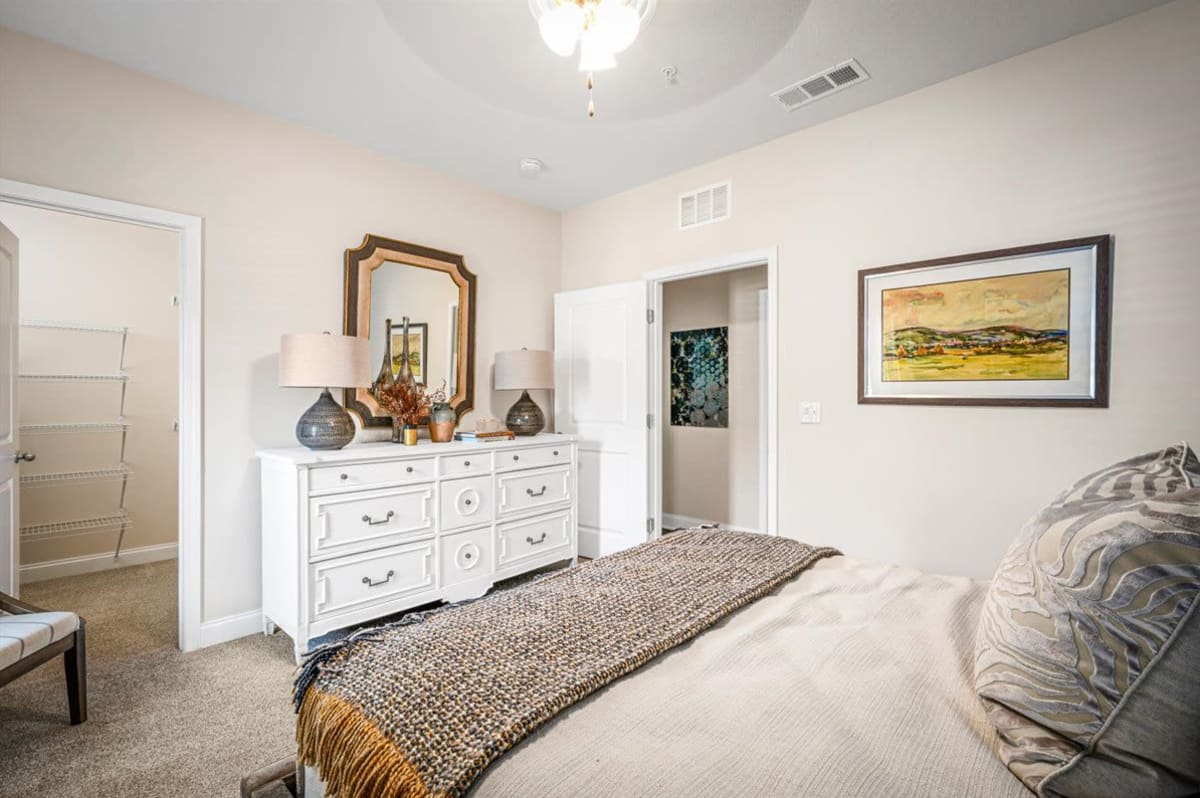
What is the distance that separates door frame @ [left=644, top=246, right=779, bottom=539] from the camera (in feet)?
10.4

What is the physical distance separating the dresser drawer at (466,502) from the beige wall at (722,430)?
1.95 m

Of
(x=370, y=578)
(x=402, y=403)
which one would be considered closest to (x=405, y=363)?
(x=402, y=403)

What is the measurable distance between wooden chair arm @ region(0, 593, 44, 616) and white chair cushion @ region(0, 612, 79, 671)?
0.20 ft

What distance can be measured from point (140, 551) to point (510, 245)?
352 centimetres

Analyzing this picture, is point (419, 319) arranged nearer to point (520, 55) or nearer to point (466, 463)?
point (466, 463)

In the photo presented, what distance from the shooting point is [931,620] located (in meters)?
1.32

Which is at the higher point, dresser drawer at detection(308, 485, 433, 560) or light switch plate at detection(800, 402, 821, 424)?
light switch plate at detection(800, 402, 821, 424)

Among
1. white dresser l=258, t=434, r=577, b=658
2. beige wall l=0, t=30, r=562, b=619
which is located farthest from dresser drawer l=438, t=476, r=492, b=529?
beige wall l=0, t=30, r=562, b=619

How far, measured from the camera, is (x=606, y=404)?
391cm

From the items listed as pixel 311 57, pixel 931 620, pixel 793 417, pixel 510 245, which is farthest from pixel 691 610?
pixel 510 245

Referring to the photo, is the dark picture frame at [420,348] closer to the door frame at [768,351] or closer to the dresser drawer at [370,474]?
the dresser drawer at [370,474]

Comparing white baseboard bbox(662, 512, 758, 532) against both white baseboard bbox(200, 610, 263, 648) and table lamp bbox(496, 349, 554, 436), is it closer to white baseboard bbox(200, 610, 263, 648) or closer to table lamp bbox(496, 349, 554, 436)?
table lamp bbox(496, 349, 554, 436)

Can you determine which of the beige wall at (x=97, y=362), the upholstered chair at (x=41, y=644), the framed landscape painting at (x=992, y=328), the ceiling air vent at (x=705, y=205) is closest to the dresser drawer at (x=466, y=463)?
the upholstered chair at (x=41, y=644)

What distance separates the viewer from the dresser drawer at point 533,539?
3.27m
